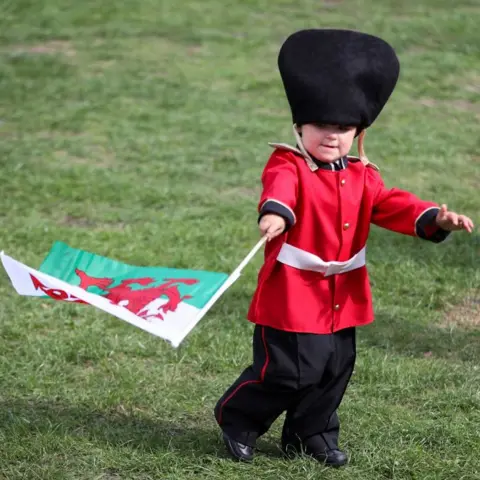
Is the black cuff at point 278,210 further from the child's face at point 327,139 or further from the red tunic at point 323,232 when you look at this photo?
the child's face at point 327,139

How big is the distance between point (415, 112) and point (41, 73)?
158 inches

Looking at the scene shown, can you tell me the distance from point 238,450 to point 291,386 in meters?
0.40

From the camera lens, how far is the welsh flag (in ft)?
11.7

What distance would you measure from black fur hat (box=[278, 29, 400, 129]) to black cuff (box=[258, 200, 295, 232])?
32 cm

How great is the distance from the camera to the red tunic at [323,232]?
3506mm

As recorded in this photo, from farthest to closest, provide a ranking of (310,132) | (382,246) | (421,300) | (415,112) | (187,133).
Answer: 1. (415,112)
2. (187,133)
3. (382,246)
4. (421,300)
5. (310,132)

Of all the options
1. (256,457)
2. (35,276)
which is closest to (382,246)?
(256,457)

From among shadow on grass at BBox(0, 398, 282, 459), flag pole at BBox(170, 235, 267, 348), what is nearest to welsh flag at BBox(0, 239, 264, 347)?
flag pole at BBox(170, 235, 267, 348)

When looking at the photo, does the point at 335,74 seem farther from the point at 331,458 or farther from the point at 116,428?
the point at 116,428

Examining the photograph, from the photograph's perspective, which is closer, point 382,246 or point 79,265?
point 79,265

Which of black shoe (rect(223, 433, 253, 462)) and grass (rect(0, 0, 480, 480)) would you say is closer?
black shoe (rect(223, 433, 253, 462))

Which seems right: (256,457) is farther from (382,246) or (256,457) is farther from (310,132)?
(382,246)

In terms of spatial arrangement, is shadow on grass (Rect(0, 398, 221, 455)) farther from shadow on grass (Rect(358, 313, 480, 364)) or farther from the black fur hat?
the black fur hat

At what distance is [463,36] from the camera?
12.7 meters
